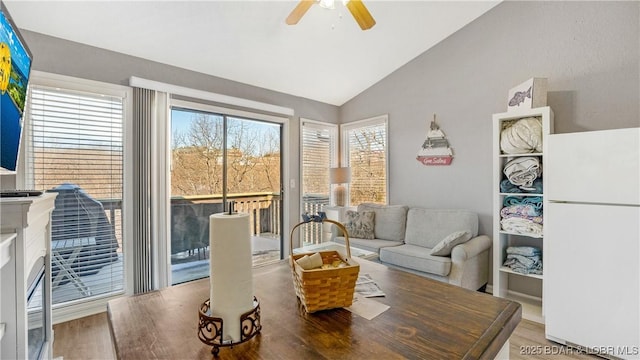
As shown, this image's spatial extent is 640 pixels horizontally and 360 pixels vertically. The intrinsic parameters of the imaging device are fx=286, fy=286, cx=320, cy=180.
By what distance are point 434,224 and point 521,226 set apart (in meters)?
0.88

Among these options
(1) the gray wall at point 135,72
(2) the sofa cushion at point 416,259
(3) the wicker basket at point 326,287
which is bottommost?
(2) the sofa cushion at point 416,259

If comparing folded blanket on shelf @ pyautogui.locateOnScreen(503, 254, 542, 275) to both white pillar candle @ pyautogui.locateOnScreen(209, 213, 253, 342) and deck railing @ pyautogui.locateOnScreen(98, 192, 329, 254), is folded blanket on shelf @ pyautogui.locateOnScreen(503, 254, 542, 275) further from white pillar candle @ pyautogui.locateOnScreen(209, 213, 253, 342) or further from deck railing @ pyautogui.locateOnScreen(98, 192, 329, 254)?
white pillar candle @ pyautogui.locateOnScreen(209, 213, 253, 342)

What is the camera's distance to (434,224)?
3.29 m

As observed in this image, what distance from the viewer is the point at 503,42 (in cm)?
304

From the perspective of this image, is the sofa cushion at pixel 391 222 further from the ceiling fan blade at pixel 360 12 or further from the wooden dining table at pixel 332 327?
the wooden dining table at pixel 332 327

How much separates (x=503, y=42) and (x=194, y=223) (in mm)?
3949

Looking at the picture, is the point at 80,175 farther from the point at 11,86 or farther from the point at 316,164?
the point at 316,164

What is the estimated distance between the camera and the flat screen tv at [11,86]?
1239mm

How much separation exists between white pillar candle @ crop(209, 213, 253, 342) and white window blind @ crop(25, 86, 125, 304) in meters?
2.58

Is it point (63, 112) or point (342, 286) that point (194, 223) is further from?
point (342, 286)

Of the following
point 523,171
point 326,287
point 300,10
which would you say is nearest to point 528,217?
point 523,171

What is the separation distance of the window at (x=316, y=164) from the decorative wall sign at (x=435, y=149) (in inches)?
61.4

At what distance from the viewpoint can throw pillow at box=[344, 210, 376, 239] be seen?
3.70 m

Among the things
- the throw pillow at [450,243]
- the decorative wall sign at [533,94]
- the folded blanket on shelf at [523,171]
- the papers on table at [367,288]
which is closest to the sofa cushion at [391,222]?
the throw pillow at [450,243]
